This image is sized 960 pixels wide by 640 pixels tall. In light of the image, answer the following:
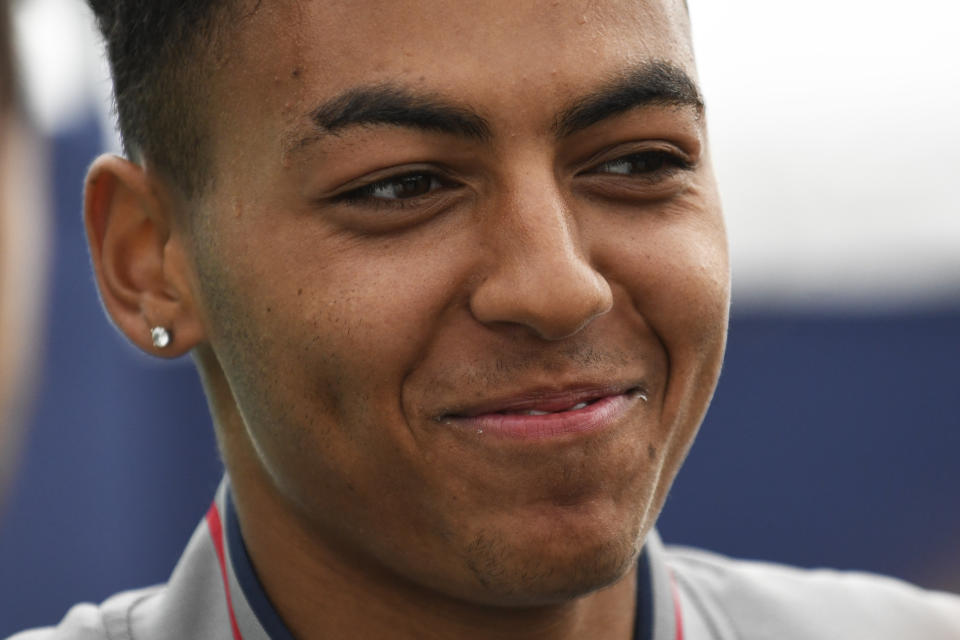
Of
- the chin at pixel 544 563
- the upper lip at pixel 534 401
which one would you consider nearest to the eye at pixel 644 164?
the upper lip at pixel 534 401

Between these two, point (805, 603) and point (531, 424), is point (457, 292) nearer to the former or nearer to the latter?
point (531, 424)

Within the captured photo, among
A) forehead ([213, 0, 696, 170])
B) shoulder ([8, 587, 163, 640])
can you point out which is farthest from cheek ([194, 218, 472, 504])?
shoulder ([8, 587, 163, 640])

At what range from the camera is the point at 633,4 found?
1.99 metres

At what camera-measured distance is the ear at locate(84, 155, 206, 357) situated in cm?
219

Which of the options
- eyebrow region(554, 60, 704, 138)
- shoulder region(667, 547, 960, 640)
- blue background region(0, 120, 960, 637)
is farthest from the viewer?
blue background region(0, 120, 960, 637)

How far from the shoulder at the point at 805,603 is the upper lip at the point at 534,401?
2.78ft

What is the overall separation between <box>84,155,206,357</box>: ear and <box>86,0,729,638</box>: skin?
0.16m

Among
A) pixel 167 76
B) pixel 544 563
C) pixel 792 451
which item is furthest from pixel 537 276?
pixel 792 451

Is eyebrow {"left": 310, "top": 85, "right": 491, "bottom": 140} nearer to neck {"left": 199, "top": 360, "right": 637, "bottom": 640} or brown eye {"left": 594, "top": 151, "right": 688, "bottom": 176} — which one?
brown eye {"left": 594, "top": 151, "right": 688, "bottom": 176}

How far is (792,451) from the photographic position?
615cm

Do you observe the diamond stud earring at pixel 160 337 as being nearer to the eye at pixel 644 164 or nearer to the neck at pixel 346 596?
the neck at pixel 346 596

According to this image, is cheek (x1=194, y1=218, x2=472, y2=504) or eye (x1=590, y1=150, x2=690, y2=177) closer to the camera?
cheek (x1=194, y1=218, x2=472, y2=504)

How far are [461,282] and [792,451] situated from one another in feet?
15.3

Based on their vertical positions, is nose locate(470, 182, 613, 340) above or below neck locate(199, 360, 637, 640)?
above
